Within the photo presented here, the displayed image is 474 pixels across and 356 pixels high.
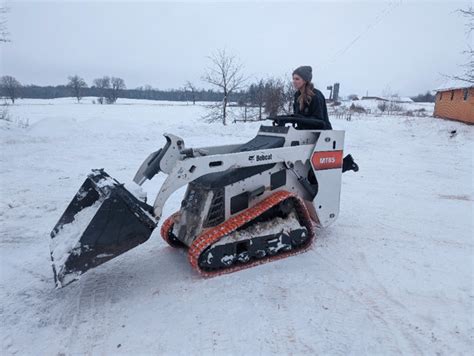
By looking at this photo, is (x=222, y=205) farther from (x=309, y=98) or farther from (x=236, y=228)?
(x=309, y=98)

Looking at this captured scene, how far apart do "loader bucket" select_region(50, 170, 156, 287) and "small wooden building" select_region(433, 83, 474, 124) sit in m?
27.0

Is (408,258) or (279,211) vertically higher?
(279,211)

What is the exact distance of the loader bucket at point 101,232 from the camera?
2916 mm

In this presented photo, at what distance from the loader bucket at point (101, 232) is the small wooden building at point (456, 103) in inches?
1065

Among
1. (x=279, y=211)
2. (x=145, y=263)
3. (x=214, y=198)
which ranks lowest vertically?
(x=145, y=263)

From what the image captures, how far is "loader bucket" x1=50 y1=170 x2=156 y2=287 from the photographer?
292cm

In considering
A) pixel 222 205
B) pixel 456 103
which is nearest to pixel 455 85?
pixel 456 103

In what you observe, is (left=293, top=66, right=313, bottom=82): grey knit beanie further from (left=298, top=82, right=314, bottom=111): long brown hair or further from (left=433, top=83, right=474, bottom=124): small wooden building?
(left=433, top=83, right=474, bottom=124): small wooden building

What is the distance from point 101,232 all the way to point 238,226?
1.37 m

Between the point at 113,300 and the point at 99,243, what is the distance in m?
0.58

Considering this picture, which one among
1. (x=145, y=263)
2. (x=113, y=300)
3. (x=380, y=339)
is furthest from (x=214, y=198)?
(x=380, y=339)

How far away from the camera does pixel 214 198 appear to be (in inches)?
145

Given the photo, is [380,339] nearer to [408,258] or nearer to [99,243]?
[408,258]

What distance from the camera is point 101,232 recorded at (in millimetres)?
3027
